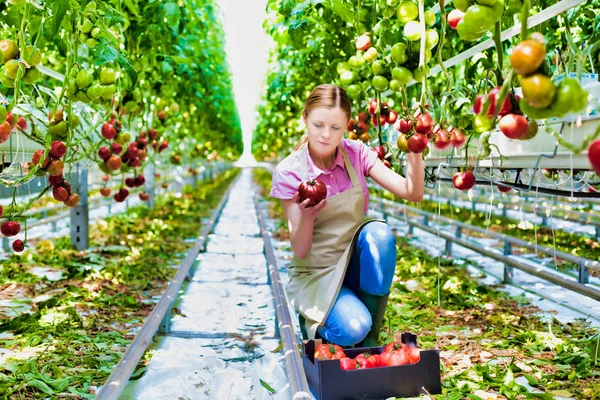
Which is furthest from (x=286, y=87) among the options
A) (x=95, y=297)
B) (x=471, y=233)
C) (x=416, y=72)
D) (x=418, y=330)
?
(x=416, y=72)

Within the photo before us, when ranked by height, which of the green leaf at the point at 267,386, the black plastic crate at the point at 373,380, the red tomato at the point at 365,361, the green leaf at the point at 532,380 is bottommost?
the green leaf at the point at 267,386

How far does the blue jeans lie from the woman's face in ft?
1.41

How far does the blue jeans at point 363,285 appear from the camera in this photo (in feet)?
7.91

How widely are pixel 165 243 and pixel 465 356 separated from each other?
4.64m

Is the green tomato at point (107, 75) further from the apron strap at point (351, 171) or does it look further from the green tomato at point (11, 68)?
the apron strap at point (351, 171)

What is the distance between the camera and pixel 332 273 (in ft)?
8.32

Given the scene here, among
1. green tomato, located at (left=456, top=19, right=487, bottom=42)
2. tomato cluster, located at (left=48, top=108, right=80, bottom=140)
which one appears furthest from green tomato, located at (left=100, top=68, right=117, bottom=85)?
green tomato, located at (left=456, top=19, right=487, bottom=42)

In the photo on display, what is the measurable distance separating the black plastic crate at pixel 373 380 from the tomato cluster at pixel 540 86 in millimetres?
1386

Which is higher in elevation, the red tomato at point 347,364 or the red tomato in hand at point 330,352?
the red tomato in hand at point 330,352

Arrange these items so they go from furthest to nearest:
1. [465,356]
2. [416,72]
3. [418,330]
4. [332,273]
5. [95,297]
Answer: [95,297]
[418,330]
[465,356]
[332,273]
[416,72]

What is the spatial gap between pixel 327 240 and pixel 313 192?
0.51m

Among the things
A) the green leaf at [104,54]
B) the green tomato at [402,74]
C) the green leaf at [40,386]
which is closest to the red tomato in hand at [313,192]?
the green tomato at [402,74]

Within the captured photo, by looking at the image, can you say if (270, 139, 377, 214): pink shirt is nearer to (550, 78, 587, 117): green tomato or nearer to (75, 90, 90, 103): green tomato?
(75, 90, 90, 103): green tomato

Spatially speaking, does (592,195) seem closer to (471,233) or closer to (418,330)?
(418,330)
